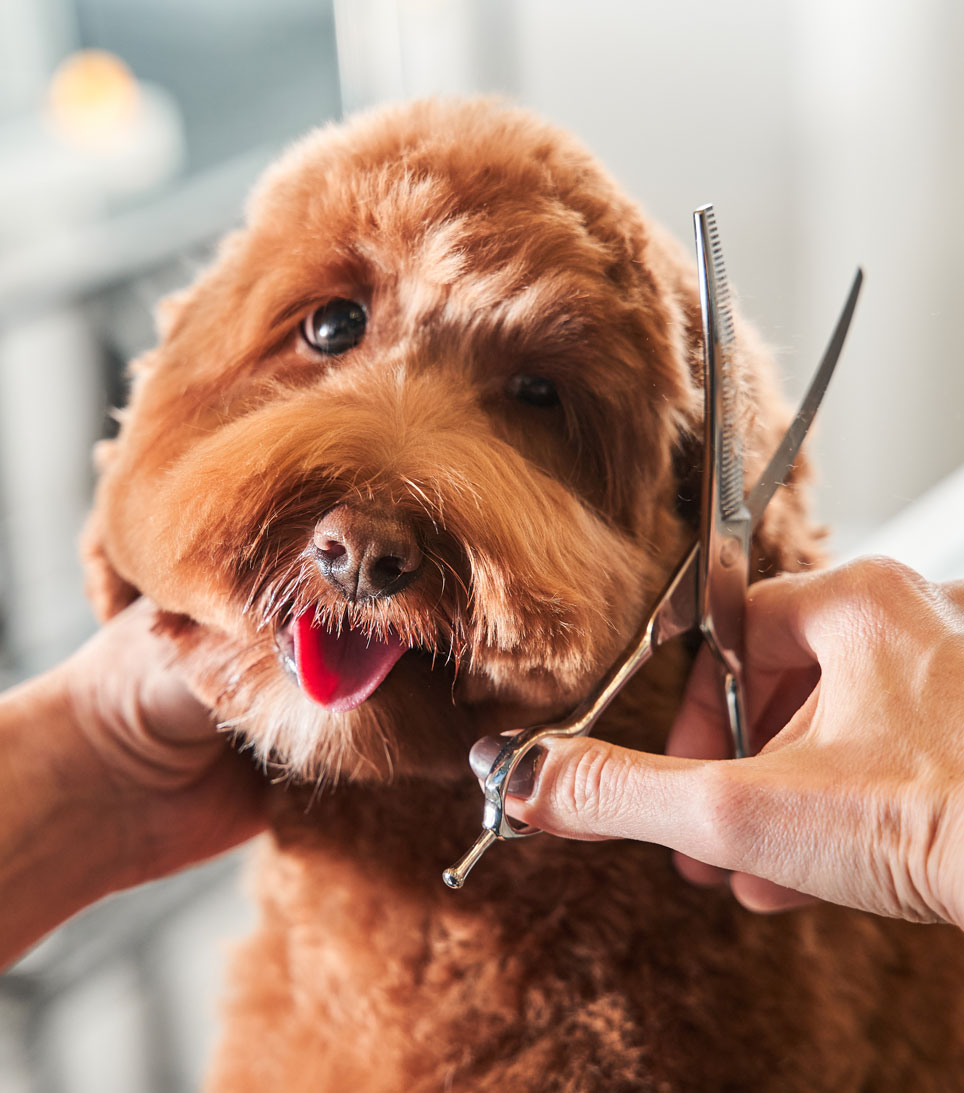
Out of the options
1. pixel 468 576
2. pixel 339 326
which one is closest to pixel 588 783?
pixel 468 576

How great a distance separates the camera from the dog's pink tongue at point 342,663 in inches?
25.1

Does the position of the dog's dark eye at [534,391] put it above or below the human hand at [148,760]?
above

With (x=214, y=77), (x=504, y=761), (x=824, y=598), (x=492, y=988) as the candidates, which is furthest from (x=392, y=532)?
(x=214, y=77)

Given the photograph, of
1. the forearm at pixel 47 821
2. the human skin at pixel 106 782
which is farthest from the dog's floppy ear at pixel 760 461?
the forearm at pixel 47 821

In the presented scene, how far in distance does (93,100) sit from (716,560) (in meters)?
0.76

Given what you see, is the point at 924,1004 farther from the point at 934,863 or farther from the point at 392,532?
the point at 392,532

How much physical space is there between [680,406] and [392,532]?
224mm

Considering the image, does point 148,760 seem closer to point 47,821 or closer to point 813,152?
point 47,821

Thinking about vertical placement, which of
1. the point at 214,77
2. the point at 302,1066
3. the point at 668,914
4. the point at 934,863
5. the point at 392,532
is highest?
the point at 214,77

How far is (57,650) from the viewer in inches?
41.1

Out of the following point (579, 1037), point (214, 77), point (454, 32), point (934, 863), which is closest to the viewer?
point (934, 863)

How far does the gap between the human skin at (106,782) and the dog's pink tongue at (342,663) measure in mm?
226

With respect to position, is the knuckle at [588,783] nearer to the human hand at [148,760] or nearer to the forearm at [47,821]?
the human hand at [148,760]

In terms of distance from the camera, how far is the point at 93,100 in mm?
1028
